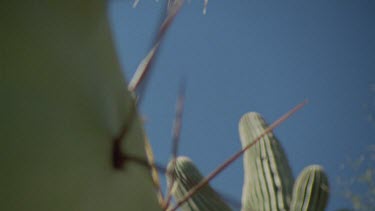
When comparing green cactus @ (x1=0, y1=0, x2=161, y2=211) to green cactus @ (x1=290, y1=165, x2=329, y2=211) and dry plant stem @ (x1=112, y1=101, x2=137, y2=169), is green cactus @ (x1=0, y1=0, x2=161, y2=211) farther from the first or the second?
green cactus @ (x1=290, y1=165, x2=329, y2=211)

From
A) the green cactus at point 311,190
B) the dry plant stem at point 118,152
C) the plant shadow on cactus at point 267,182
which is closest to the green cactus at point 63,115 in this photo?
the dry plant stem at point 118,152

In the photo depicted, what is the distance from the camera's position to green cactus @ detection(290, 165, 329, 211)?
5.67 feet

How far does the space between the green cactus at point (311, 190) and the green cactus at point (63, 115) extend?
151 cm

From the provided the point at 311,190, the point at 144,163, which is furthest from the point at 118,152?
the point at 311,190

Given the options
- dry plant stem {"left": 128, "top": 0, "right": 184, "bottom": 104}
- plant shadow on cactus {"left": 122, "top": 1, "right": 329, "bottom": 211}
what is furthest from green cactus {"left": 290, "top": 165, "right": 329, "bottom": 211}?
dry plant stem {"left": 128, "top": 0, "right": 184, "bottom": 104}

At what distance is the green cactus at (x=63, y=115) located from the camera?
23 centimetres

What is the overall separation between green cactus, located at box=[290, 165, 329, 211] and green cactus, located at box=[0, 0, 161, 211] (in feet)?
4.95

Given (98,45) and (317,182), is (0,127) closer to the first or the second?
(98,45)

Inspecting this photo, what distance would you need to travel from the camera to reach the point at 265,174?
1.88 m

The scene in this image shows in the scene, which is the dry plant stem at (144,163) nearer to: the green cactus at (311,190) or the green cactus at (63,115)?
the green cactus at (63,115)

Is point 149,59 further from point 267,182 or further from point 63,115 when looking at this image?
point 267,182

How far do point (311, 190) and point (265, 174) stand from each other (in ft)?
0.66

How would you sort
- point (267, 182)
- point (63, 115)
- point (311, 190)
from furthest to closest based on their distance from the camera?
point (267, 182), point (311, 190), point (63, 115)

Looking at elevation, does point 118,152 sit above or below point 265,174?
above
